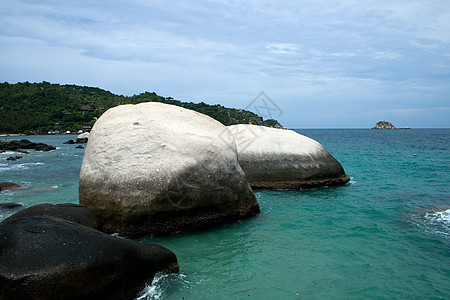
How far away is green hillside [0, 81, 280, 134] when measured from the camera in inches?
3150

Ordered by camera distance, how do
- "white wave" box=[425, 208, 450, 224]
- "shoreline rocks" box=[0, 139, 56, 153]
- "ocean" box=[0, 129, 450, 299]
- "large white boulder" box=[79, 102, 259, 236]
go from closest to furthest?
"ocean" box=[0, 129, 450, 299] < "large white boulder" box=[79, 102, 259, 236] < "white wave" box=[425, 208, 450, 224] < "shoreline rocks" box=[0, 139, 56, 153]

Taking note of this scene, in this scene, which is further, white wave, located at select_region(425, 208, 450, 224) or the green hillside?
the green hillside

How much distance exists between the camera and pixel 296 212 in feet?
32.8

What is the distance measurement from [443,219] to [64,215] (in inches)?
390

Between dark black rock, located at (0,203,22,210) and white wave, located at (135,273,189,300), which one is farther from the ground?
white wave, located at (135,273,189,300)

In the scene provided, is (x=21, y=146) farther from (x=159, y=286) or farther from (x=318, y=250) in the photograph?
(x=318, y=250)

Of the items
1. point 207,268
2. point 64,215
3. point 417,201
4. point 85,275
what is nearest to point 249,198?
point 207,268

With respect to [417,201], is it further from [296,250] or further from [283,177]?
[296,250]

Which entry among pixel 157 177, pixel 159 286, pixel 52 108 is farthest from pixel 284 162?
pixel 52 108

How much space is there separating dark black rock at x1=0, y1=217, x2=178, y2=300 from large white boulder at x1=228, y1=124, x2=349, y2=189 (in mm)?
8353

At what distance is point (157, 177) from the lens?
7379 mm

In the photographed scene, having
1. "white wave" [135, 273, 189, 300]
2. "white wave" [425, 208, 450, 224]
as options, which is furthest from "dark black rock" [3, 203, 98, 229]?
"white wave" [425, 208, 450, 224]

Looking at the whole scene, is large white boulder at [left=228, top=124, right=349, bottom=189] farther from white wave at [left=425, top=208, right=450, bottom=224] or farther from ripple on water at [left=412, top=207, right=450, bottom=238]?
white wave at [left=425, top=208, right=450, bottom=224]

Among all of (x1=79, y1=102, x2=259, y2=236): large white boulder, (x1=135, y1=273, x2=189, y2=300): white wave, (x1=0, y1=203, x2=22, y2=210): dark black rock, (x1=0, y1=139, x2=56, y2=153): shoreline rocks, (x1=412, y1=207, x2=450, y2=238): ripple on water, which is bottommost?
(x1=0, y1=139, x2=56, y2=153): shoreline rocks
